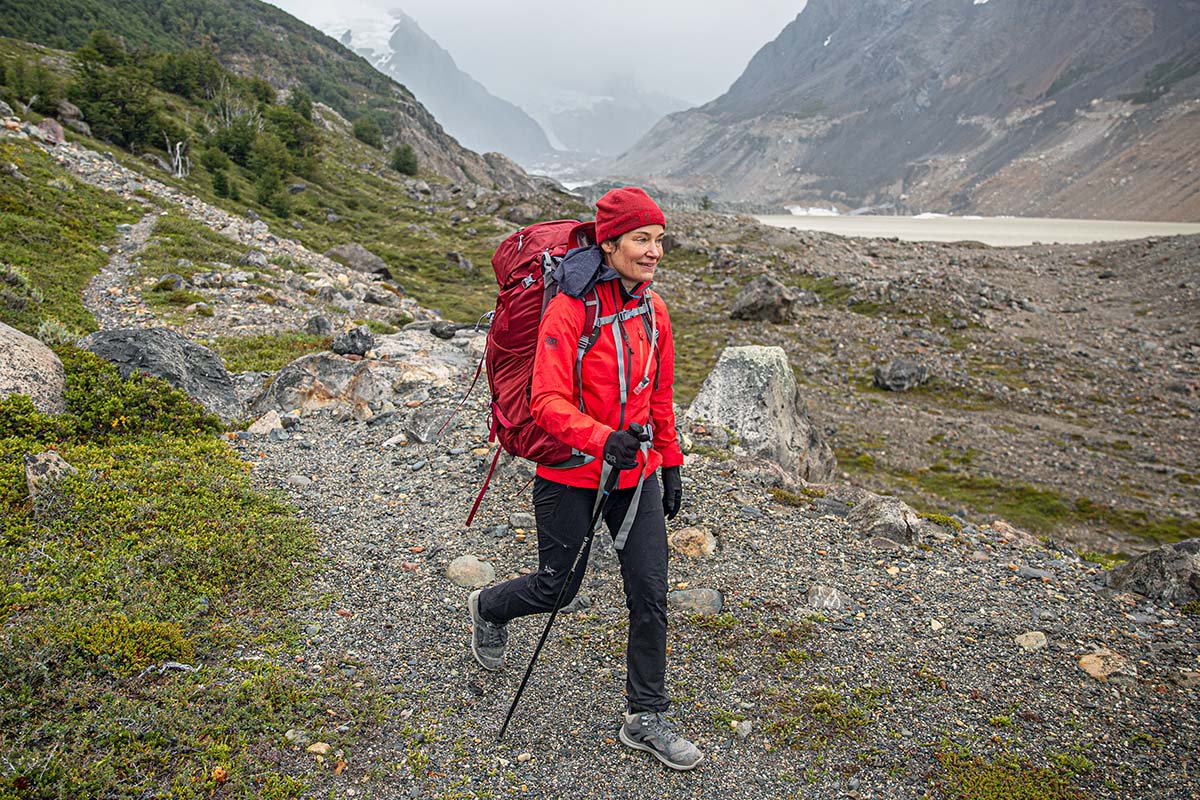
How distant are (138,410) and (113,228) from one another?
54.2 ft

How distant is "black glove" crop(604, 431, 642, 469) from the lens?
3736 millimetres

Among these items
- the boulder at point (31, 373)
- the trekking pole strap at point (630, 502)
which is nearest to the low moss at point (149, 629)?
the boulder at point (31, 373)

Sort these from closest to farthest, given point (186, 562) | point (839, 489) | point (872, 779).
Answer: point (872, 779)
point (186, 562)
point (839, 489)

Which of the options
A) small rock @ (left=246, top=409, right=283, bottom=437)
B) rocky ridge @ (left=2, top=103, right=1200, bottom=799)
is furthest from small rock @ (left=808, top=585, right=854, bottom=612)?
small rock @ (left=246, top=409, right=283, bottom=437)

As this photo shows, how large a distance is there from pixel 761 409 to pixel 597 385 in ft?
28.5

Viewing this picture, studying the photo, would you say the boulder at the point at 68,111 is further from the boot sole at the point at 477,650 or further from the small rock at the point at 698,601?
the small rock at the point at 698,601

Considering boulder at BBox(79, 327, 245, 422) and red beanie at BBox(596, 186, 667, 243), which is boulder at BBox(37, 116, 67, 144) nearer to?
boulder at BBox(79, 327, 245, 422)

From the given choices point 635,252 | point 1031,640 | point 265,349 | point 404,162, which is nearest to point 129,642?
point 635,252

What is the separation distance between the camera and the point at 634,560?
4.22 metres

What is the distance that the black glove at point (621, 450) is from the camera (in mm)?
3736

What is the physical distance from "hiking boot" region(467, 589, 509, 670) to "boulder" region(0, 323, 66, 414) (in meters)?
6.47

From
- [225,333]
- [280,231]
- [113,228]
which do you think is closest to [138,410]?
[225,333]

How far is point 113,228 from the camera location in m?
20.7

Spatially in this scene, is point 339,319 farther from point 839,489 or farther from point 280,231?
point 280,231
